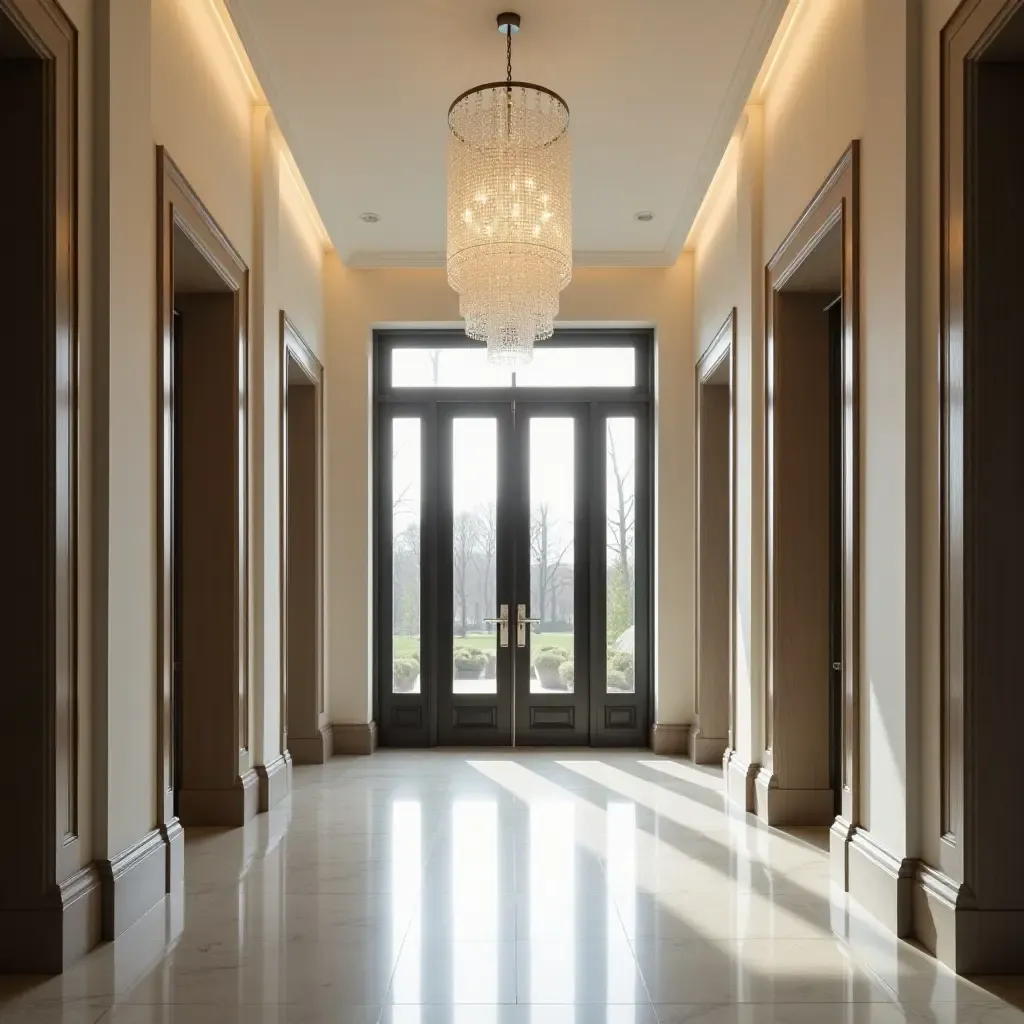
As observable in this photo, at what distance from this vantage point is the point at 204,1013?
330 centimetres

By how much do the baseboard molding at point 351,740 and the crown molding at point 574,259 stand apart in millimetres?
3788

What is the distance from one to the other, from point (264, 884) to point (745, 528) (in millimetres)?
3411

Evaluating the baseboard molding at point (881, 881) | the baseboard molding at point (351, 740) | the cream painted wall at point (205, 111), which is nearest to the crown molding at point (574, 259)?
the cream painted wall at point (205, 111)

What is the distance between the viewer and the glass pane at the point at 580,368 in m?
9.21

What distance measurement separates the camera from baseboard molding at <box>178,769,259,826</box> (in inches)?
233

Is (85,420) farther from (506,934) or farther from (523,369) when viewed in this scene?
(523,369)

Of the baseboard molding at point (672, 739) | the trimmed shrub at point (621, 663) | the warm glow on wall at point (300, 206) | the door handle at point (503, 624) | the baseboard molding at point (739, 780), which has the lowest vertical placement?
the baseboard molding at point (672, 739)

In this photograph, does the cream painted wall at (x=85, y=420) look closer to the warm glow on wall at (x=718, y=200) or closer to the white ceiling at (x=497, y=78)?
the white ceiling at (x=497, y=78)

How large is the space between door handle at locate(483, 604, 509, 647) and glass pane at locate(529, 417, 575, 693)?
A: 0.70ft

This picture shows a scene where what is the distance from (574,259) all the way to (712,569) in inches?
108

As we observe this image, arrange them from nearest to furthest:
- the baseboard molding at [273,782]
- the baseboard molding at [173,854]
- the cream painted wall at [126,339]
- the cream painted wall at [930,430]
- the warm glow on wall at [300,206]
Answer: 1. the cream painted wall at [930,430]
2. the cream painted wall at [126,339]
3. the baseboard molding at [173,854]
4. the baseboard molding at [273,782]
5. the warm glow on wall at [300,206]
